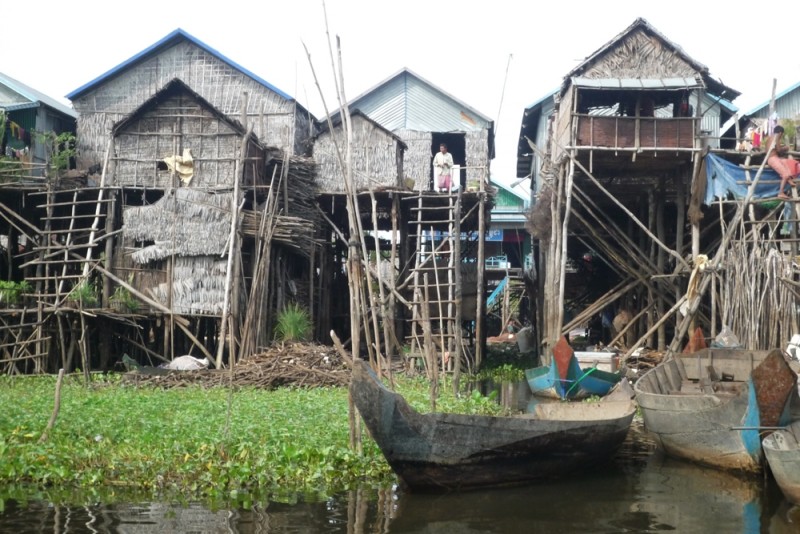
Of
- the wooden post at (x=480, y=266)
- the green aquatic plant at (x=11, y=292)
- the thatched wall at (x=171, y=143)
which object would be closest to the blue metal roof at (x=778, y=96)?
the wooden post at (x=480, y=266)

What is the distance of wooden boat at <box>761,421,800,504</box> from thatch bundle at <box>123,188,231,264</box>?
11.3 metres

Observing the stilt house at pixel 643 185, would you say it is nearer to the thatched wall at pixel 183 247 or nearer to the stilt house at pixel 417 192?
the stilt house at pixel 417 192

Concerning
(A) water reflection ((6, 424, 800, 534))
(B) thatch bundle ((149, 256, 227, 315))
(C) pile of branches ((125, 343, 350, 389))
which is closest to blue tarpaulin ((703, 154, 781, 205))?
(A) water reflection ((6, 424, 800, 534))

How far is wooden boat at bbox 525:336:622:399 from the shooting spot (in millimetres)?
14359

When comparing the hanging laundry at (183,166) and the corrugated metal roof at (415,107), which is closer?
the hanging laundry at (183,166)

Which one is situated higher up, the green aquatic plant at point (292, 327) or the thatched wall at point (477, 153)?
the thatched wall at point (477, 153)

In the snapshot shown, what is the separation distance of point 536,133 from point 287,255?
8.66 metres

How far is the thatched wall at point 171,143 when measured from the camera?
17.5 metres

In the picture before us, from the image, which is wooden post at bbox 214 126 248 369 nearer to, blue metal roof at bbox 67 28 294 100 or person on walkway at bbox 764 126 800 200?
blue metal roof at bbox 67 28 294 100

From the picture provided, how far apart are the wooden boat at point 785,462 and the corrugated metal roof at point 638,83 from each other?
31.9 ft

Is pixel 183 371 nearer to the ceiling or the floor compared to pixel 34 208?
nearer to the floor

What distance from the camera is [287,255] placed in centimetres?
1869

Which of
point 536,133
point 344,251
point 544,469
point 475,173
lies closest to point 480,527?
point 544,469

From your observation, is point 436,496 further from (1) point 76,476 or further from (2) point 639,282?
(2) point 639,282
